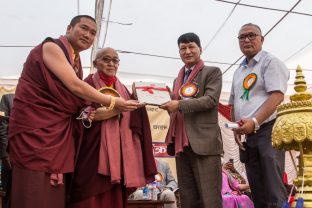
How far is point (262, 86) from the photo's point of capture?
2.19 m

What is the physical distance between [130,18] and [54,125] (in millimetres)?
2650

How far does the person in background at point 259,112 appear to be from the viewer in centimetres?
195

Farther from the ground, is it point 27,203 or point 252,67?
point 252,67

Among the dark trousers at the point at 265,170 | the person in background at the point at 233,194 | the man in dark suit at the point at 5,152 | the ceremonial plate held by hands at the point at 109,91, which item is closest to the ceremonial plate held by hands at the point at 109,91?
the ceremonial plate held by hands at the point at 109,91

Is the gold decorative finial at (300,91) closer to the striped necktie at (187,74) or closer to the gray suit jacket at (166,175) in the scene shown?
the striped necktie at (187,74)

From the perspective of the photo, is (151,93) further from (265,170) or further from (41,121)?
(265,170)

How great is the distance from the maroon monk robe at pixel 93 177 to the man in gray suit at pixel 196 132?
24 cm

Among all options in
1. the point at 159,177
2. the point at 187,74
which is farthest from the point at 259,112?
the point at 159,177

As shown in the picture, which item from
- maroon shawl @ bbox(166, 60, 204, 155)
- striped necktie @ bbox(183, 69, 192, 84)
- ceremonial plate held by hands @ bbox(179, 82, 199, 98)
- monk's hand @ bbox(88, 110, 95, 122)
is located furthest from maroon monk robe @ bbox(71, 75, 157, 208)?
striped necktie @ bbox(183, 69, 192, 84)

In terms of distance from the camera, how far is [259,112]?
204cm

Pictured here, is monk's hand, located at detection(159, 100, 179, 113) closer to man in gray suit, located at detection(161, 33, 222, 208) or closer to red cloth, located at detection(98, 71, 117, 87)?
man in gray suit, located at detection(161, 33, 222, 208)

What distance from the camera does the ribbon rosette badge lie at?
222 cm

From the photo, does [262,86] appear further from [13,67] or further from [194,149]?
[13,67]

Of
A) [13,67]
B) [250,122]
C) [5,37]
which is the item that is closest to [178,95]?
[250,122]
